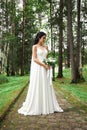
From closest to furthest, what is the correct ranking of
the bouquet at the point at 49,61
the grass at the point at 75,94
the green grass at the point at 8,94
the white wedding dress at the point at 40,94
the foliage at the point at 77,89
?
1. the white wedding dress at the point at 40,94
2. the bouquet at the point at 49,61
3. the green grass at the point at 8,94
4. the grass at the point at 75,94
5. the foliage at the point at 77,89

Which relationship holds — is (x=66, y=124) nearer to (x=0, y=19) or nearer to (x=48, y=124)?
(x=48, y=124)

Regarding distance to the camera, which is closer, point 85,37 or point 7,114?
point 7,114

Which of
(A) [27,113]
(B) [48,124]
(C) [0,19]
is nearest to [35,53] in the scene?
(A) [27,113]

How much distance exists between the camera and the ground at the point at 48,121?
787 centimetres

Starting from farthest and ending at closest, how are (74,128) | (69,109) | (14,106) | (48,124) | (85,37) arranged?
(85,37)
(14,106)
(69,109)
(48,124)
(74,128)

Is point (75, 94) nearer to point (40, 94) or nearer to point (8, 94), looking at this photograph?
point (8, 94)

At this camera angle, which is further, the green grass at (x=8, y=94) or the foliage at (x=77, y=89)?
the foliage at (x=77, y=89)

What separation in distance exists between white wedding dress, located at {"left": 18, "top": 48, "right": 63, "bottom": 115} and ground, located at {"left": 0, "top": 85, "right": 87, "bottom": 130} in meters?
0.32

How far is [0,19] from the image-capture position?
144ft

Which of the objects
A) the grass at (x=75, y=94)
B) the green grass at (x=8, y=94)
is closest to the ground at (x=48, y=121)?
the green grass at (x=8, y=94)

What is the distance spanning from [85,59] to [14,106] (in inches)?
1692

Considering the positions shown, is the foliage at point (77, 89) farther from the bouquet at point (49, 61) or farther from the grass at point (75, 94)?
the bouquet at point (49, 61)

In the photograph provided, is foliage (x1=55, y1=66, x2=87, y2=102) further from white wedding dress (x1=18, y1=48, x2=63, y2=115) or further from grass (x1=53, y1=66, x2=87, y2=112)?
white wedding dress (x1=18, y1=48, x2=63, y2=115)

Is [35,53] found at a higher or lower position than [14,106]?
higher
